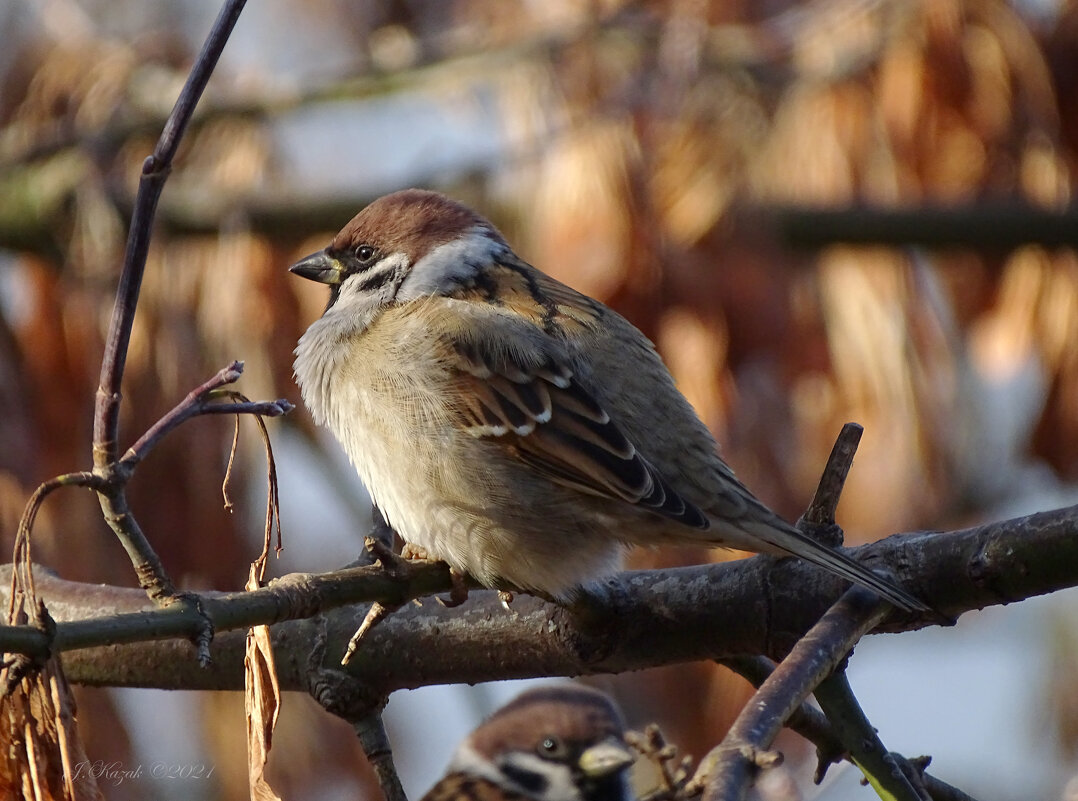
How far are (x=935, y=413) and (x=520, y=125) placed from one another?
1898 mm

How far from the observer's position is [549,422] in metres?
2.67

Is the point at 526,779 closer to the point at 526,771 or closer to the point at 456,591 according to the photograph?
the point at 526,771

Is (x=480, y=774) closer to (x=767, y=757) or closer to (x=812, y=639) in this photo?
(x=812, y=639)

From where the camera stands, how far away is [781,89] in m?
5.45

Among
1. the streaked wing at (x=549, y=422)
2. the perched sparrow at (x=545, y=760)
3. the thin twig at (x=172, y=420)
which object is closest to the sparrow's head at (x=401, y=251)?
the streaked wing at (x=549, y=422)

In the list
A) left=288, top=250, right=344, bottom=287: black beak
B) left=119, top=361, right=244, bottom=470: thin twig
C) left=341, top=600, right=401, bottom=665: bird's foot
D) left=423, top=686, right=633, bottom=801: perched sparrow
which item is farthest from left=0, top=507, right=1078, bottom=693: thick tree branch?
left=288, top=250, right=344, bottom=287: black beak

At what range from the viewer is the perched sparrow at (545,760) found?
310 cm

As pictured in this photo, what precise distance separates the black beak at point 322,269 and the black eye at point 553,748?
116 centimetres

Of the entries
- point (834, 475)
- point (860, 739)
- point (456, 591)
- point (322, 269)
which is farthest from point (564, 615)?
point (322, 269)

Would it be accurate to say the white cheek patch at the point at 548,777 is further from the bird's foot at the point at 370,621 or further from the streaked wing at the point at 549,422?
the bird's foot at the point at 370,621

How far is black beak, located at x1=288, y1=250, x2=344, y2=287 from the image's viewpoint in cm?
317

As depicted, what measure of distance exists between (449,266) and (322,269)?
35 cm

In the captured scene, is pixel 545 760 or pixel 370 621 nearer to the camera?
pixel 370 621

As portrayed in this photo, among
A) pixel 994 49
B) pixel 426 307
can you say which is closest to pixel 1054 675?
pixel 994 49
